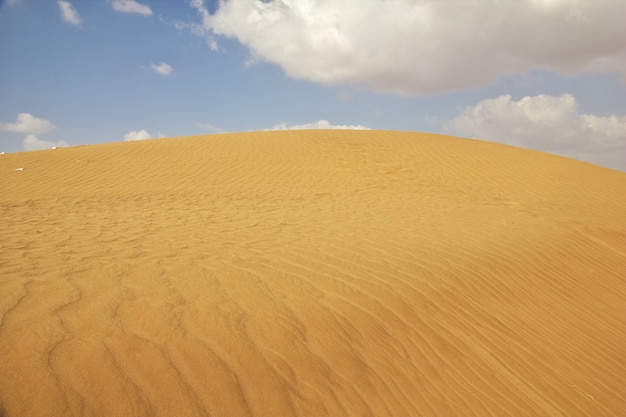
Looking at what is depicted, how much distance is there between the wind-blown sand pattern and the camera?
2.29 m

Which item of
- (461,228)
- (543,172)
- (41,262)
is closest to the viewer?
(41,262)

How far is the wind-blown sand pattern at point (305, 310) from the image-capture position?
7.53 feet

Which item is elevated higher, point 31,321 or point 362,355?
point 31,321

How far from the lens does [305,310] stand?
3.31 meters

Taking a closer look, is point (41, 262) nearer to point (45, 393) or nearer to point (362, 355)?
point (45, 393)

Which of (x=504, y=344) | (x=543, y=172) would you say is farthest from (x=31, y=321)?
(x=543, y=172)

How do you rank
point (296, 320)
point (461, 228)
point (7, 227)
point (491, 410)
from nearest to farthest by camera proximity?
point (491, 410)
point (296, 320)
point (7, 227)
point (461, 228)

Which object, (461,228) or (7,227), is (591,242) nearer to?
(461,228)

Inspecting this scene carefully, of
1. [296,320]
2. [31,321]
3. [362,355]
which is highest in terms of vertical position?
[31,321]

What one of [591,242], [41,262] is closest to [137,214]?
[41,262]

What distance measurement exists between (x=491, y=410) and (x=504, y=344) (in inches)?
39.1

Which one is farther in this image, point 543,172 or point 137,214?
point 543,172

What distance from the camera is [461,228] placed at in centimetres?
695

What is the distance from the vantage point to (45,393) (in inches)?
78.1
